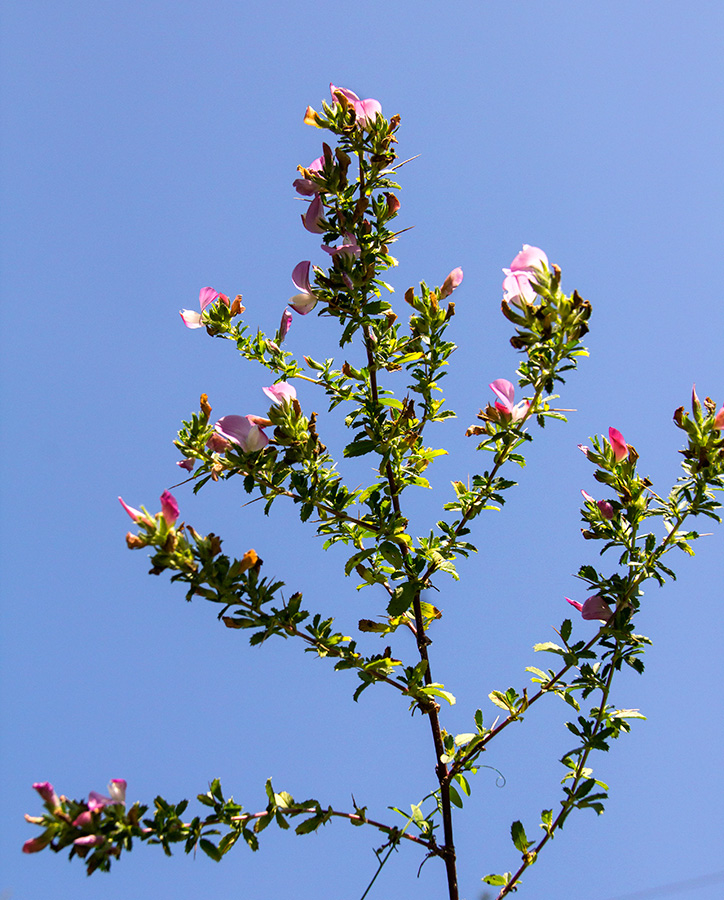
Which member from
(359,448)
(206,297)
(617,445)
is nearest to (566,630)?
(617,445)

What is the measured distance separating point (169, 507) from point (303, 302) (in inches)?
28.7

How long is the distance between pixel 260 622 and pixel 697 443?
1242mm

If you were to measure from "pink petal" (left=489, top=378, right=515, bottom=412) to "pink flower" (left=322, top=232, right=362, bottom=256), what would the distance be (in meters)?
0.55

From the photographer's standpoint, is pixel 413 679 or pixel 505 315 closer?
pixel 505 315

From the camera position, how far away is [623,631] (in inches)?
73.9

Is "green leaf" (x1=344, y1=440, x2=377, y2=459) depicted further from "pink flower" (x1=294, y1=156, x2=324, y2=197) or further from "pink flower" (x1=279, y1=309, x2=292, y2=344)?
"pink flower" (x1=294, y1=156, x2=324, y2=197)

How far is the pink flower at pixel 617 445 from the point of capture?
6.47 ft

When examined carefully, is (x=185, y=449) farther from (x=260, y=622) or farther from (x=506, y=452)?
(x=506, y=452)

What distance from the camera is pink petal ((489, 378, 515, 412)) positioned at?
1.99 m

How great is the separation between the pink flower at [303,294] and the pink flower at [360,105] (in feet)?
1.51

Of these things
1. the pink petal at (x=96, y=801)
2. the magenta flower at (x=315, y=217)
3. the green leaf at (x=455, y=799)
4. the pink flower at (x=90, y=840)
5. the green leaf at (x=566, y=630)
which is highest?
the magenta flower at (x=315, y=217)

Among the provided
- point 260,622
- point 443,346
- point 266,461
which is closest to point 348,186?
point 443,346

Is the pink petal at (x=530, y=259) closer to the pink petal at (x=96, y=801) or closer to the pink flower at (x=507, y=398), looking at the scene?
the pink flower at (x=507, y=398)

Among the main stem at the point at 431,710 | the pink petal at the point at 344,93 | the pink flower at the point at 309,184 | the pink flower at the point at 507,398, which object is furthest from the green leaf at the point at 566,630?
the pink petal at the point at 344,93
